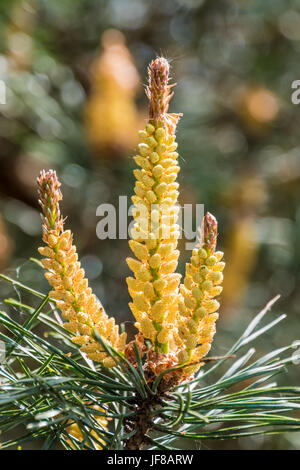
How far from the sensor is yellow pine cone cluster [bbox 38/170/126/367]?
377 mm

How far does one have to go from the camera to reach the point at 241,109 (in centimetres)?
153

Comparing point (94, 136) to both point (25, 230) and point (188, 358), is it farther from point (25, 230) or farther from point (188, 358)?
point (188, 358)

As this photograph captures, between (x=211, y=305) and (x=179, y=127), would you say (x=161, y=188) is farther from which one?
(x=179, y=127)

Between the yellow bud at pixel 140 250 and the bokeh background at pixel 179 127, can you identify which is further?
the bokeh background at pixel 179 127

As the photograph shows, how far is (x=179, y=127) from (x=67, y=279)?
3.96 ft

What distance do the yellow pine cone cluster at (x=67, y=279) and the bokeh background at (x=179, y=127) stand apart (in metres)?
0.71

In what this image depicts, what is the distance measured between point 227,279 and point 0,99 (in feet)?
1.94

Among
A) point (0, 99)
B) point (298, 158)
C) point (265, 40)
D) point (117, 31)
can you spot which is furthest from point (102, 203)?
point (265, 40)

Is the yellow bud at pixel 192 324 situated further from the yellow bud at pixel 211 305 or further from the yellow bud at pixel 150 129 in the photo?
the yellow bud at pixel 150 129

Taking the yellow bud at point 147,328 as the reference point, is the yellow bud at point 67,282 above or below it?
above

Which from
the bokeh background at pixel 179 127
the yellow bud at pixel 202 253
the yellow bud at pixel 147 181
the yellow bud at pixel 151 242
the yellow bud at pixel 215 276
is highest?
the bokeh background at pixel 179 127

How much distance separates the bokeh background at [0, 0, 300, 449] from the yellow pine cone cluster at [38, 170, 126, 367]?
0.71 m

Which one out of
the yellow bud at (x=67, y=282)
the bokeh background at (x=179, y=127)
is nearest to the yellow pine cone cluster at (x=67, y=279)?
the yellow bud at (x=67, y=282)

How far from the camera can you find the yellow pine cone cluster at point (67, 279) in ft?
1.24
